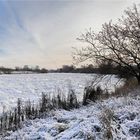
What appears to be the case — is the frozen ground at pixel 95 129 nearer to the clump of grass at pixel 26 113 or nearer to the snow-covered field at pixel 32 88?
the clump of grass at pixel 26 113

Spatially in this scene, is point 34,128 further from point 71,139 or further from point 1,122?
point 71,139

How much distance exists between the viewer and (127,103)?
7.94 m

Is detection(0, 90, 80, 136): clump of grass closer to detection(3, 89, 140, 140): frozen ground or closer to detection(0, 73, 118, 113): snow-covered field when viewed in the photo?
detection(0, 73, 118, 113): snow-covered field

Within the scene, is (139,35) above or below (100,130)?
above

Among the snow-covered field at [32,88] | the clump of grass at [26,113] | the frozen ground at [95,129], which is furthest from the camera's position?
the snow-covered field at [32,88]

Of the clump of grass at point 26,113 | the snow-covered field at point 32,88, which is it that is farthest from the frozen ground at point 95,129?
the snow-covered field at point 32,88

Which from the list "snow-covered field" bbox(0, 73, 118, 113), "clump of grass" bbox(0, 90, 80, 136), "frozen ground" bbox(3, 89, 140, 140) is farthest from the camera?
"snow-covered field" bbox(0, 73, 118, 113)

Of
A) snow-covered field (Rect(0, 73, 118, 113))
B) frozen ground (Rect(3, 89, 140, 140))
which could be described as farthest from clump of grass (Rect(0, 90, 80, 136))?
frozen ground (Rect(3, 89, 140, 140))

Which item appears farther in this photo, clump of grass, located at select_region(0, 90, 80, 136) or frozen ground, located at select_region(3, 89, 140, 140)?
clump of grass, located at select_region(0, 90, 80, 136)

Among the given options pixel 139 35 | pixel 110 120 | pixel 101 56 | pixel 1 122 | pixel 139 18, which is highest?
pixel 139 18

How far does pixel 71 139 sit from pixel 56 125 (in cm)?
151

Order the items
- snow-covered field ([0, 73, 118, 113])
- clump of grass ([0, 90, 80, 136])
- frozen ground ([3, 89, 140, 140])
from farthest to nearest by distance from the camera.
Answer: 1. snow-covered field ([0, 73, 118, 113])
2. clump of grass ([0, 90, 80, 136])
3. frozen ground ([3, 89, 140, 140])

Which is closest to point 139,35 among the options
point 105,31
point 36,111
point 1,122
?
point 105,31

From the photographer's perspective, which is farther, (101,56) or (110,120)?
(101,56)
